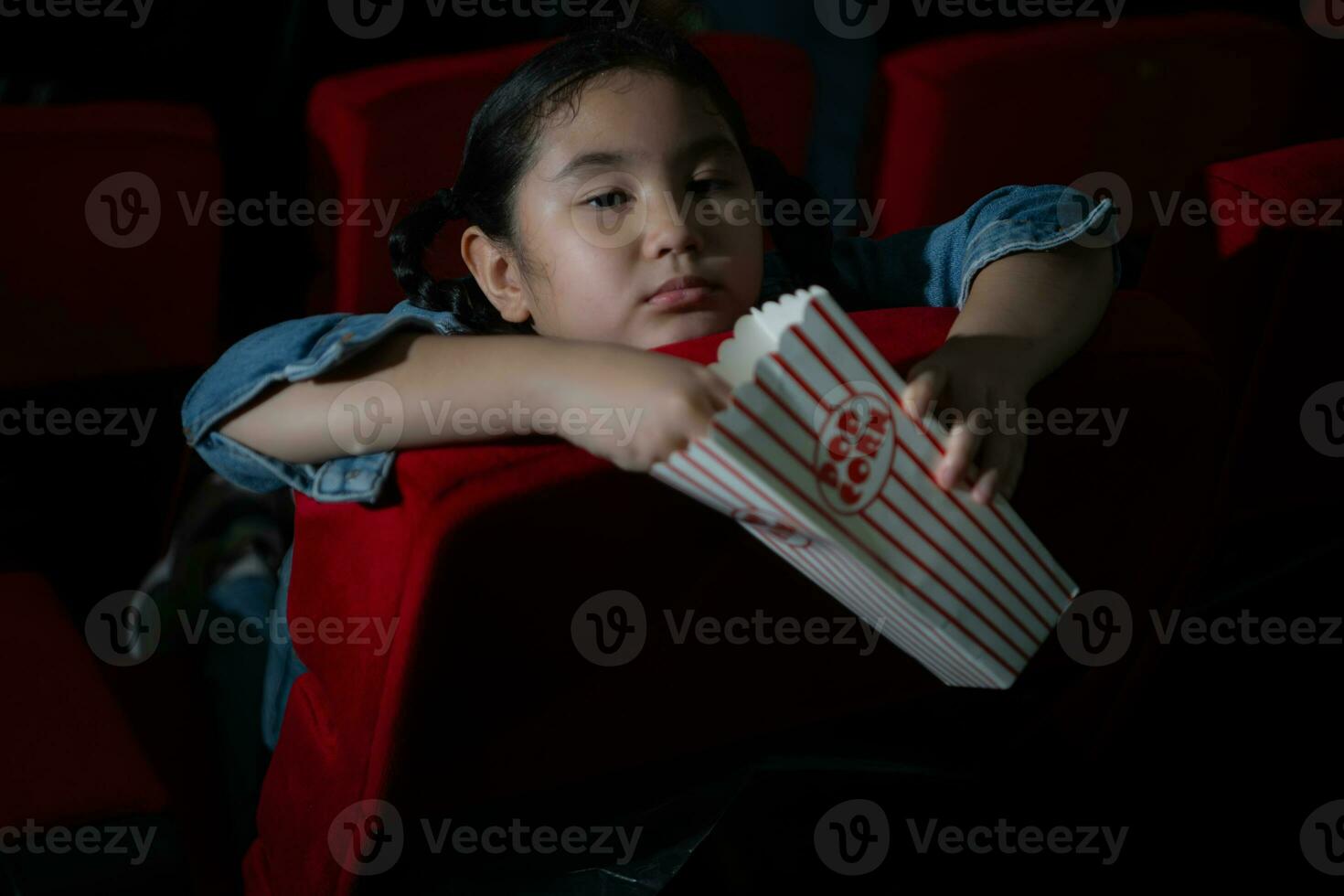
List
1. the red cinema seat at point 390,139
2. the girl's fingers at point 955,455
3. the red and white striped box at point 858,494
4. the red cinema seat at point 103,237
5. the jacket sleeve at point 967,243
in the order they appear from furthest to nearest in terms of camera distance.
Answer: the red cinema seat at point 390,139, the red cinema seat at point 103,237, the jacket sleeve at point 967,243, the girl's fingers at point 955,455, the red and white striped box at point 858,494

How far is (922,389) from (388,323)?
1.19 feet

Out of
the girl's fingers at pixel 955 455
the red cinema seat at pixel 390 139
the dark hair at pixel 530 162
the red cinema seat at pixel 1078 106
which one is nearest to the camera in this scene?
the girl's fingers at pixel 955 455

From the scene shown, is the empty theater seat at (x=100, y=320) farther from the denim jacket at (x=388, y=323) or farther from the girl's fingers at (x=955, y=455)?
the girl's fingers at (x=955, y=455)

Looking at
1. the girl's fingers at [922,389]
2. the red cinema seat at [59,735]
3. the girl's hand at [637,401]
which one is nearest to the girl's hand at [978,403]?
the girl's fingers at [922,389]

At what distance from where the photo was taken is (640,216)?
1152mm

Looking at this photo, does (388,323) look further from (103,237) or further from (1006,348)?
(103,237)

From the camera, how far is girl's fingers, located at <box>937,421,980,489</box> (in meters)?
0.85

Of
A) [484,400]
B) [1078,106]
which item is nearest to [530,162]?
[484,400]

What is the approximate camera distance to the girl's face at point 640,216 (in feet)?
3.72

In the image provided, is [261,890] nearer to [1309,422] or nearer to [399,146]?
[399,146]

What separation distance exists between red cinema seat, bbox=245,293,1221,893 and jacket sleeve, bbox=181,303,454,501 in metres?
0.03

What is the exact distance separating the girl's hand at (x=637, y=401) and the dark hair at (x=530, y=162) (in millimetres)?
431

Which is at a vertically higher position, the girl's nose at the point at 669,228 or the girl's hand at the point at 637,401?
the girl's nose at the point at 669,228

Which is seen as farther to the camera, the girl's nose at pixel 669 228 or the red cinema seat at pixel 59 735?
the girl's nose at pixel 669 228
